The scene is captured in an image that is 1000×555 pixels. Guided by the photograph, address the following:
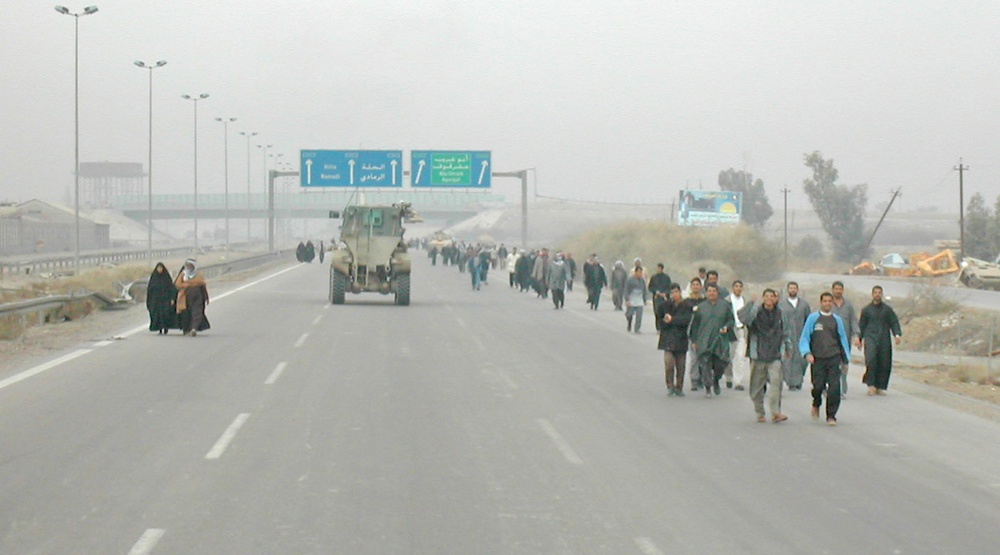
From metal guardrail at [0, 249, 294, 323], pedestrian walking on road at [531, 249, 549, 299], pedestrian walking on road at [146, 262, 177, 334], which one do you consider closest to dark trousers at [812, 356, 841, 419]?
pedestrian walking on road at [146, 262, 177, 334]

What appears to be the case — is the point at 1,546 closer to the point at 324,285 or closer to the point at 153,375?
the point at 153,375

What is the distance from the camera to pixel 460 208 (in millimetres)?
136750

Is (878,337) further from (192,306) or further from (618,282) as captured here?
(618,282)

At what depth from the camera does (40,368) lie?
17.8 m

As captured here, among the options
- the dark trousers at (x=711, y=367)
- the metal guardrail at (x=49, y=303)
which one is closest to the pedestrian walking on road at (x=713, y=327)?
the dark trousers at (x=711, y=367)

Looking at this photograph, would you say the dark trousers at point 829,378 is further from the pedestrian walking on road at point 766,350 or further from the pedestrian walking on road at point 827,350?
the pedestrian walking on road at point 766,350

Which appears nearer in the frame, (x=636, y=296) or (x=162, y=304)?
(x=162, y=304)

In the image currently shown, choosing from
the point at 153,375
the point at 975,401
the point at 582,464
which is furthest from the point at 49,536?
the point at 975,401

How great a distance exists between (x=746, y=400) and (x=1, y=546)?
10.3m

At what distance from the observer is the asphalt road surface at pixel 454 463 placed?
780 cm

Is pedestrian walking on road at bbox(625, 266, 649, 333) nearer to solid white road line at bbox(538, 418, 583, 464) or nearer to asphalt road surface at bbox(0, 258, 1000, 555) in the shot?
asphalt road surface at bbox(0, 258, 1000, 555)

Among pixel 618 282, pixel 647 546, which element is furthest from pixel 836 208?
pixel 647 546

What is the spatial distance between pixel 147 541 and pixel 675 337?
928 cm

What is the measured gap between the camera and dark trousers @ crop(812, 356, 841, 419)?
13336 millimetres
